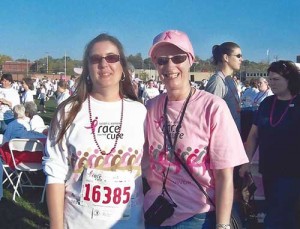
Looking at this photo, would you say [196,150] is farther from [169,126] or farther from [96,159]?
[96,159]

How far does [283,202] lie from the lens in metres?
4.08

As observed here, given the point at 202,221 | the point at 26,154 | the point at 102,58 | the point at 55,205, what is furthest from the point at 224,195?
the point at 26,154

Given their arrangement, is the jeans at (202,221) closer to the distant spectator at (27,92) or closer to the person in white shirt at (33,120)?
the person in white shirt at (33,120)

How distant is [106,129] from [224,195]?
27.3 inches

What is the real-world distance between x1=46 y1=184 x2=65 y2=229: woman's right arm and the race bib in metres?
0.12

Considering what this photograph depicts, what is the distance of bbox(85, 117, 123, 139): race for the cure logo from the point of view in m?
2.28

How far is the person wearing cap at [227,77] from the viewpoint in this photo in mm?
4871

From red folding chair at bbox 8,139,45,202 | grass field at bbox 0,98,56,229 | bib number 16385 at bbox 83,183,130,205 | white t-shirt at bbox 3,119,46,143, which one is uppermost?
bib number 16385 at bbox 83,183,130,205

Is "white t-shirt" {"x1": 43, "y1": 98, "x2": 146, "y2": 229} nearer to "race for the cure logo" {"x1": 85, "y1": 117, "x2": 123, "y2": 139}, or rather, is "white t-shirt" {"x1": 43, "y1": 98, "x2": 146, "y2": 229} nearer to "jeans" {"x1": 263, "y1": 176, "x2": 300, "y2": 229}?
"race for the cure logo" {"x1": 85, "y1": 117, "x2": 123, "y2": 139}

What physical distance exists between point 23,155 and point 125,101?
443cm

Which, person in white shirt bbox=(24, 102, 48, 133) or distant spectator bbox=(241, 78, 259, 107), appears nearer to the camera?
person in white shirt bbox=(24, 102, 48, 133)

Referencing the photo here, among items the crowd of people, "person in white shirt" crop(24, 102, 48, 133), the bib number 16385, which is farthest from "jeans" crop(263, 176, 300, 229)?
"person in white shirt" crop(24, 102, 48, 133)

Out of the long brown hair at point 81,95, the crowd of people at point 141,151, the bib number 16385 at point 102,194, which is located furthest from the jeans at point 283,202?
the bib number 16385 at point 102,194

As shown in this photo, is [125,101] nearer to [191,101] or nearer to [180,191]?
[191,101]
